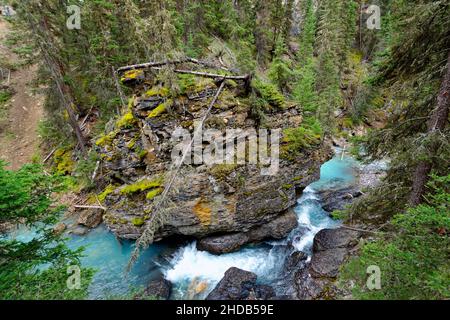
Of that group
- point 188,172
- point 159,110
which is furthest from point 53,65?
point 188,172

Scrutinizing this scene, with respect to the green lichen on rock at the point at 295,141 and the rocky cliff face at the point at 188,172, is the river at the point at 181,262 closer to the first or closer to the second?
the rocky cliff face at the point at 188,172

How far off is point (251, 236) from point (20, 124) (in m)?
28.0

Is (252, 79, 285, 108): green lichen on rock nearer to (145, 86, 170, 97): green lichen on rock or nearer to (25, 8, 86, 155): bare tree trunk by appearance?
(145, 86, 170, 97): green lichen on rock

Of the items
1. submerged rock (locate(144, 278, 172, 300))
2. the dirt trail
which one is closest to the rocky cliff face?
submerged rock (locate(144, 278, 172, 300))

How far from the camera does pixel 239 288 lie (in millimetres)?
10797

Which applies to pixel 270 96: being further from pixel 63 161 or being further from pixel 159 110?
pixel 63 161

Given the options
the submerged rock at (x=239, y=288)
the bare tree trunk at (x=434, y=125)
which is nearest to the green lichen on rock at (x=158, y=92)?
the submerged rock at (x=239, y=288)

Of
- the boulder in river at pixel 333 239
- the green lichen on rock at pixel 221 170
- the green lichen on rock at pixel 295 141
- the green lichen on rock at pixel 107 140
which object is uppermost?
the green lichen on rock at pixel 107 140

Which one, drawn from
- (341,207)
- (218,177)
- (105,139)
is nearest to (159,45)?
(105,139)

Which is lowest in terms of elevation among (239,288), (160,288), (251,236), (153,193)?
(239,288)

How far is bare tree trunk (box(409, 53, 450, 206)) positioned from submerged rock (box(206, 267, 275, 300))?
722cm

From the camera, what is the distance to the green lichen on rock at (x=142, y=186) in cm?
1170

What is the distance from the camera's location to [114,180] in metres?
13.1

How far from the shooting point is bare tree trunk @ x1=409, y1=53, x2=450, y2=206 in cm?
595
